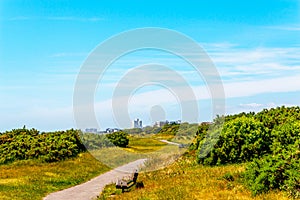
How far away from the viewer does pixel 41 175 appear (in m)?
24.4

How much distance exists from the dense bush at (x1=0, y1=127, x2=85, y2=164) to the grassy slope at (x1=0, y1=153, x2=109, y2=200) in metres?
1.02

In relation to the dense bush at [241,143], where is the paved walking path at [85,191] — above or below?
below

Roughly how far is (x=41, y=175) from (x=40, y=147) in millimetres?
7889

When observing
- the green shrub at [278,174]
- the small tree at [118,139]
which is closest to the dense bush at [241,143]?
the green shrub at [278,174]

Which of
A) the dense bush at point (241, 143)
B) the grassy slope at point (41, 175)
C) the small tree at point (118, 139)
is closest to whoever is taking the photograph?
the grassy slope at point (41, 175)

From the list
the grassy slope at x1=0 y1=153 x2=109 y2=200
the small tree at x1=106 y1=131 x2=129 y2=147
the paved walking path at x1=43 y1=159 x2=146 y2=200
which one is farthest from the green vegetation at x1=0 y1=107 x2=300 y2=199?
the small tree at x1=106 y1=131 x2=129 y2=147

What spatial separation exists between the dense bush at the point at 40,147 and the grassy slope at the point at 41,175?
1025mm

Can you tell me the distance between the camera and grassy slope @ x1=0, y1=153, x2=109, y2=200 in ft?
65.0

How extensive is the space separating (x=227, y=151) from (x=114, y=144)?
85.4 feet

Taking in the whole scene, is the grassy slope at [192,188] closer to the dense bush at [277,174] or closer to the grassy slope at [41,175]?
the dense bush at [277,174]

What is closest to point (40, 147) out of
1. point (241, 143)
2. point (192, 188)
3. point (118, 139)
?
point (118, 139)

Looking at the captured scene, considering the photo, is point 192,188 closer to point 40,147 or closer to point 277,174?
point 277,174

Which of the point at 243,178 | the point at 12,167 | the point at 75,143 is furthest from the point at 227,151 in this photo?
the point at 75,143

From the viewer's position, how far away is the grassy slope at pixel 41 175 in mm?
19797
